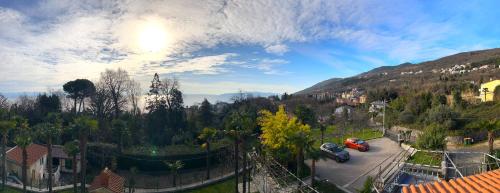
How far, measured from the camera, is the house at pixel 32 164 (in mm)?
27531

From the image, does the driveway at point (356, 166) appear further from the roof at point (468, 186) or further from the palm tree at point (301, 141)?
the roof at point (468, 186)

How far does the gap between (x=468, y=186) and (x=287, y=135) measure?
15.7 metres

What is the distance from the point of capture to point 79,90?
147 feet

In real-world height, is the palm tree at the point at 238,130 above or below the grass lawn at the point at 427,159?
above

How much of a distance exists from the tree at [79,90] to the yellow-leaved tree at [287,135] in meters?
30.1

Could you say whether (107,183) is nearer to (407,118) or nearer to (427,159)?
(427,159)

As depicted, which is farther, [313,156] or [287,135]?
[287,135]

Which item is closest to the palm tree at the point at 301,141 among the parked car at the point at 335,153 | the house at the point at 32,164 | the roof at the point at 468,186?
the parked car at the point at 335,153

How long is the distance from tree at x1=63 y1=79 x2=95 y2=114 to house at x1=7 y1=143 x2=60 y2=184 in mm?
15381

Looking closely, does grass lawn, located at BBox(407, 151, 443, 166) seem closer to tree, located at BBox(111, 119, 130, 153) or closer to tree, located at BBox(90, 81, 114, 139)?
tree, located at BBox(111, 119, 130, 153)

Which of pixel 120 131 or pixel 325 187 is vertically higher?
pixel 120 131

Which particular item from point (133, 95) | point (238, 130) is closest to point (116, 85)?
point (133, 95)

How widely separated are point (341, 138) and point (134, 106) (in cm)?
2872

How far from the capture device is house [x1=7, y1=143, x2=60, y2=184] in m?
27.5
